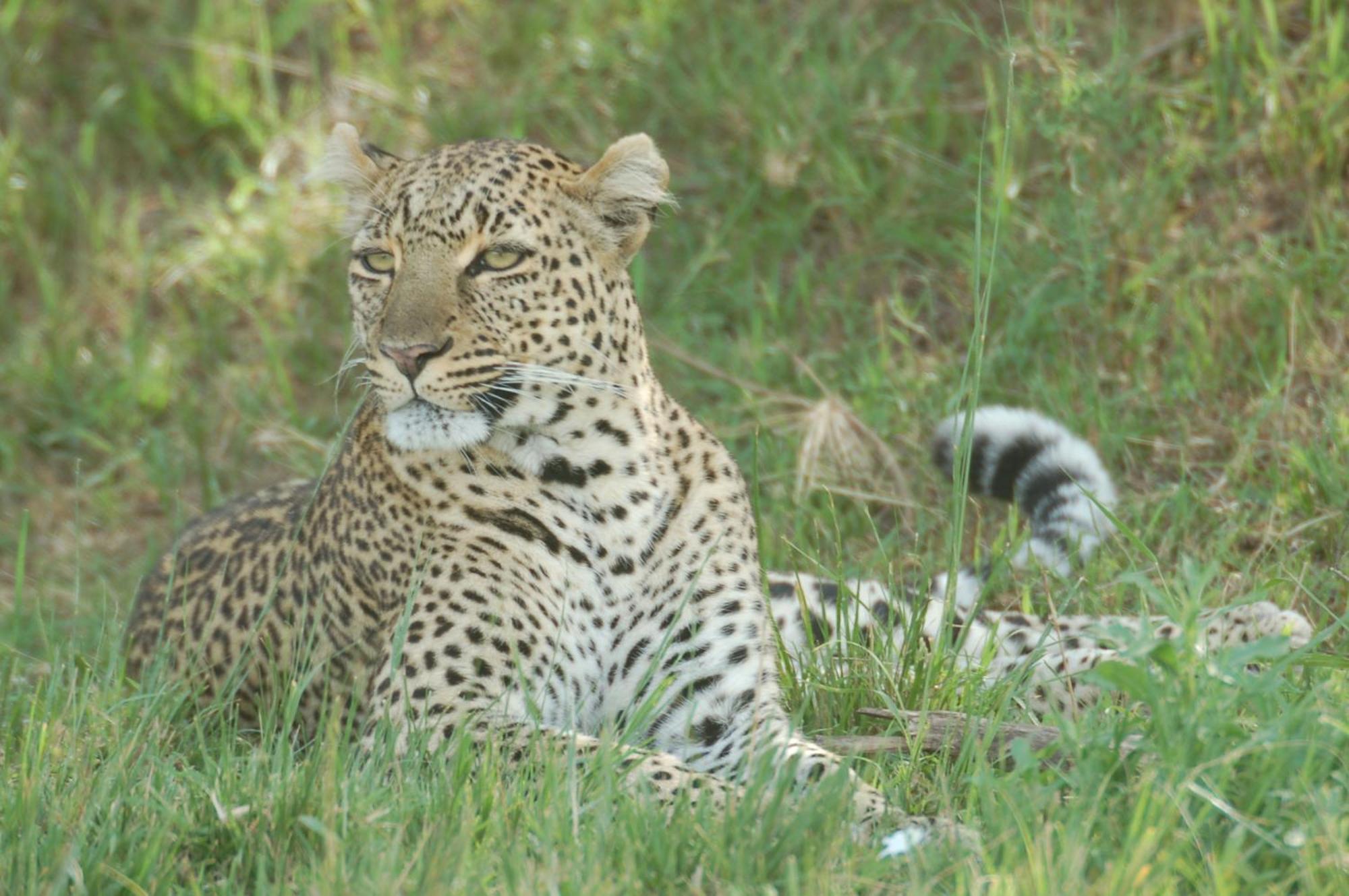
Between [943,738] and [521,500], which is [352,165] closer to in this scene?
[521,500]

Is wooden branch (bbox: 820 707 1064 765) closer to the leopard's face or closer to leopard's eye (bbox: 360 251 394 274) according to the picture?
the leopard's face

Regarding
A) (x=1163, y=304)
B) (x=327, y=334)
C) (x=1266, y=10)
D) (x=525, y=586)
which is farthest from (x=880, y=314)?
(x=525, y=586)

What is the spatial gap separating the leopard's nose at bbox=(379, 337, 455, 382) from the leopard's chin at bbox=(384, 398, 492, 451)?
0.10 m

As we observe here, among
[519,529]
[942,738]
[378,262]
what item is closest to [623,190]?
[378,262]

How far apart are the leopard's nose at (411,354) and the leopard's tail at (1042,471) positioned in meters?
2.01

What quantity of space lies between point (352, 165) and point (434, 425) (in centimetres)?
94

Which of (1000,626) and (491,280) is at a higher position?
(491,280)

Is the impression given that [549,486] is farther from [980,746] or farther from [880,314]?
[880,314]

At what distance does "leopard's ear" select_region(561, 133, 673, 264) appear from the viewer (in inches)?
198

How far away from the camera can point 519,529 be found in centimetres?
493

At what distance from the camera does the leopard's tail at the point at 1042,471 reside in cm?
597

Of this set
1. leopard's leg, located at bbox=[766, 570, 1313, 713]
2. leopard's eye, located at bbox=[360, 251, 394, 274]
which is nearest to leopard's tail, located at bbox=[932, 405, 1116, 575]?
leopard's leg, located at bbox=[766, 570, 1313, 713]

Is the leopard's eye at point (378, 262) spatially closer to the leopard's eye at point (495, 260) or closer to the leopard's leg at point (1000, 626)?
the leopard's eye at point (495, 260)

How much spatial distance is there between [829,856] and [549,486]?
1742 millimetres
